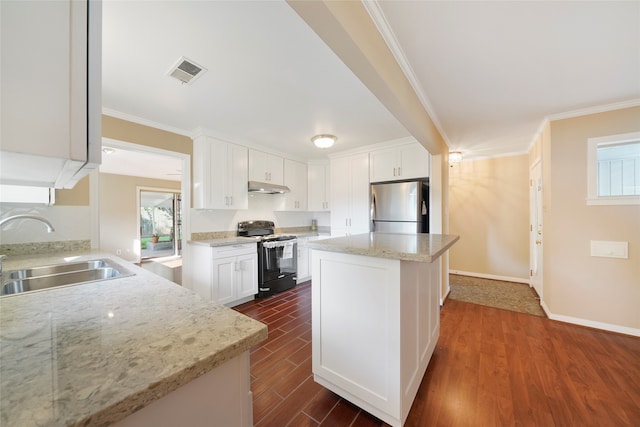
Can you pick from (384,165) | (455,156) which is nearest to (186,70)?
(384,165)

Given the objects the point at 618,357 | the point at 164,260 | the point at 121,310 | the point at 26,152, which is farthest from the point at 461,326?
the point at 164,260

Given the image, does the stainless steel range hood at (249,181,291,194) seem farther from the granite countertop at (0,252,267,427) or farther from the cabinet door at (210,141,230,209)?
the granite countertop at (0,252,267,427)

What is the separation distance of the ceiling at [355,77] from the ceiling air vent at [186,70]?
0.15 ft

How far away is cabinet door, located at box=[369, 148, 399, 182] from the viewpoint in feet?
11.8

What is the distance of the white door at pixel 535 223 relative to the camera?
3.32 m

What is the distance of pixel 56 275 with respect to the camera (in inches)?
60.1

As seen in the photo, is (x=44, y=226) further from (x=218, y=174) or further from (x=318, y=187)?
(x=318, y=187)

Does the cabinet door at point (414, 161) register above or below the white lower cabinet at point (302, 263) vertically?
above

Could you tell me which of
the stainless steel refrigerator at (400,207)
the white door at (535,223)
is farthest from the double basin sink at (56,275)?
the white door at (535,223)

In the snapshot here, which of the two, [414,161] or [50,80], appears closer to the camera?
[50,80]

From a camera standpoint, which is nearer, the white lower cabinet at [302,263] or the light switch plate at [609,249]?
the light switch plate at [609,249]

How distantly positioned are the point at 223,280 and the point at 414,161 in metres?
3.14

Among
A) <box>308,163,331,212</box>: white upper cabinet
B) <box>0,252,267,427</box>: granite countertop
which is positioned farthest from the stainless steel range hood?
<box>0,252,267,427</box>: granite countertop

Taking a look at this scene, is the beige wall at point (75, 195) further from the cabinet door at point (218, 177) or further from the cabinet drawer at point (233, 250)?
the cabinet drawer at point (233, 250)
